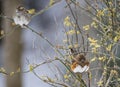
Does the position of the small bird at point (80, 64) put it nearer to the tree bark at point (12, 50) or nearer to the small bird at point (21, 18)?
the small bird at point (21, 18)

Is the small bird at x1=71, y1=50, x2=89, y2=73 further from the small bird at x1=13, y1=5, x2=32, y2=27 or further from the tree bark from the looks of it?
the tree bark

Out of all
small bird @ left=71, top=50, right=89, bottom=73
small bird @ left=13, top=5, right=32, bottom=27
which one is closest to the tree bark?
small bird @ left=13, top=5, right=32, bottom=27

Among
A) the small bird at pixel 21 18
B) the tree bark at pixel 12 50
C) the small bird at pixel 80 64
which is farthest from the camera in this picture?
the tree bark at pixel 12 50

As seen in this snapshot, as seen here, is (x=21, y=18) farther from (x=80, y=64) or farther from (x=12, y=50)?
(x=12, y=50)

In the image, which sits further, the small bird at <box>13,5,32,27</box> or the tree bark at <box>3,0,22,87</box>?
the tree bark at <box>3,0,22,87</box>

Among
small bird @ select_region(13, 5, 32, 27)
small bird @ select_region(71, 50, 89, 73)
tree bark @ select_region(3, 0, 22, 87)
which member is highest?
tree bark @ select_region(3, 0, 22, 87)

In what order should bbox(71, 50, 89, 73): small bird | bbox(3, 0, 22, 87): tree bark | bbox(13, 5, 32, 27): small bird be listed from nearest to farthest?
bbox(71, 50, 89, 73): small bird < bbox(13, 5, 32, 27): small bird < bbox(3, 0, 22, 87): tree bark

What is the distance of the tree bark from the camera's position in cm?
522

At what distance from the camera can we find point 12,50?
530 centimetres

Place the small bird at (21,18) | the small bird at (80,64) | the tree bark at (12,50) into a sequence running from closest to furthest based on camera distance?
the small bird at (80,64) < the small bird at (21,18) < the tree bark at (12,50)

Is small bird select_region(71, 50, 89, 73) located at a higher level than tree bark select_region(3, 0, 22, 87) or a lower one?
lower

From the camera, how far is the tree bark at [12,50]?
205 inches

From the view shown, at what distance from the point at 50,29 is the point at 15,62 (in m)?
1.14

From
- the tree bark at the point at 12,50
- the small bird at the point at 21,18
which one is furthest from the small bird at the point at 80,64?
the tree bark at the point at 12,50
